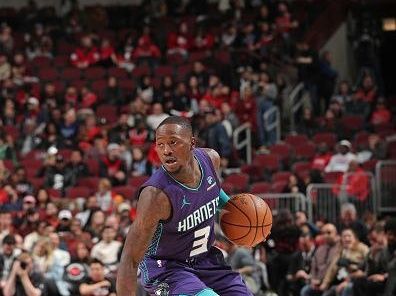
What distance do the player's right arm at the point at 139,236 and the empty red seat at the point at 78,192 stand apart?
9320mm

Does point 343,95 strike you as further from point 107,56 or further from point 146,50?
point 107,56

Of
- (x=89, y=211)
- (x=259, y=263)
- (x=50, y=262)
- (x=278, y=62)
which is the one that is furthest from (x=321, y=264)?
(x=278, y=62)

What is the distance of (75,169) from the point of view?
1647cm

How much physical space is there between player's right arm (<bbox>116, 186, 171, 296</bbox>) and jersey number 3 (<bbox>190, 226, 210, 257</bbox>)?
355 millimetres

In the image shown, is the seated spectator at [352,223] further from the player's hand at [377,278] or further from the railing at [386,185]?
the railing at [386,185]

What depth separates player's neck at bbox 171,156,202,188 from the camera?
6738mm

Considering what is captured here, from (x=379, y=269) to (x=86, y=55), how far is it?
10372 mm

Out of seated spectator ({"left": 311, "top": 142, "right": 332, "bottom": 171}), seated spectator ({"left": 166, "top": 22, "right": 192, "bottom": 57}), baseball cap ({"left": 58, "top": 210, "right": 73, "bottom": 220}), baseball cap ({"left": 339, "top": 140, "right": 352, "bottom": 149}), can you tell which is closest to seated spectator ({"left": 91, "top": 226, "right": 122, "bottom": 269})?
baseball cap ({"left": 58, "top": 210, "right": 73, "bottom": 220})

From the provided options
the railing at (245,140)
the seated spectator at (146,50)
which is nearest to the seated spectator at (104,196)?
the railing at (245,140)

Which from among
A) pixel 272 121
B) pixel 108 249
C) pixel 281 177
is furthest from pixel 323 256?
pixel 272 121

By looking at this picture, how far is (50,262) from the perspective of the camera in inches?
493

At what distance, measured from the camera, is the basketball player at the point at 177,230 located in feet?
21.3

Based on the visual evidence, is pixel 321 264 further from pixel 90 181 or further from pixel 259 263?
pixel 90 181

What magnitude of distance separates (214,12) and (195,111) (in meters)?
4.02
